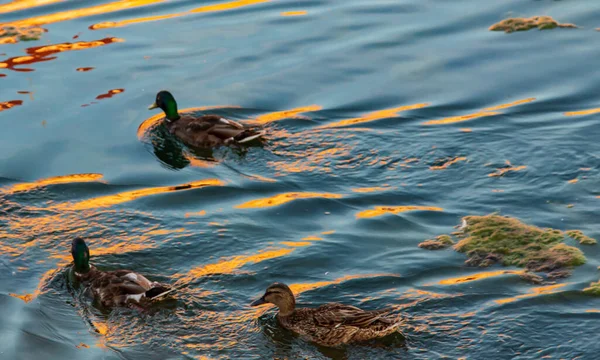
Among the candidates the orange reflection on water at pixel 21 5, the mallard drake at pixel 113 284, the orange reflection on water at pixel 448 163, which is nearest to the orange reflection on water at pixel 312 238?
the mallard drake at pixel 113 284

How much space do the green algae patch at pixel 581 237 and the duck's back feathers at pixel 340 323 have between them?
7.09ft

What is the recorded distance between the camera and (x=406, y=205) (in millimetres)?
10375

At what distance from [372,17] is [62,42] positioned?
5.19 metres

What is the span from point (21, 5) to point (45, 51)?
2.98 m

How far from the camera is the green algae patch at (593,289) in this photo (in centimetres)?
839

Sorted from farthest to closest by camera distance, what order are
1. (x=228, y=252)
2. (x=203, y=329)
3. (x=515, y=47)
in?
(x=515, y=47)
(x=228, y=252)
(x=203, y=329)

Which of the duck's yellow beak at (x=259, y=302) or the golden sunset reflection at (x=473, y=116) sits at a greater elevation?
the golden sunset reflection at (x=473, y=116)

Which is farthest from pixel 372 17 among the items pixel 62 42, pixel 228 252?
pixel 228 252

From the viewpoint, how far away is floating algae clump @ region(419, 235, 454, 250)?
9492mm

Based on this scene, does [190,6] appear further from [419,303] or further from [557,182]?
[419,303]

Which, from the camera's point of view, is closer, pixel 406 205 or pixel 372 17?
pixel 406 205

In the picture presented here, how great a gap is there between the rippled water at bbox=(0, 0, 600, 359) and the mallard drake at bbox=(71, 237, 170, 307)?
153 mm

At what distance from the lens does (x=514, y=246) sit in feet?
30.9

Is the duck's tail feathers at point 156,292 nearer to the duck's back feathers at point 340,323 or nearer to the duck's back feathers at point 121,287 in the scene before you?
the duck's back feathers at point 121,287
